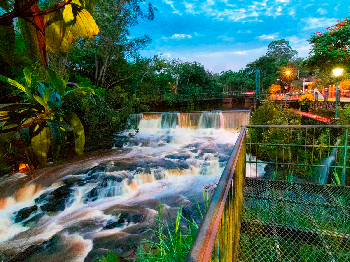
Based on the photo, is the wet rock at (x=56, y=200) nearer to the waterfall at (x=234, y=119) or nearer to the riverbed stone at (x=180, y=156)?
the riverbed stone at (x=180, y=156)

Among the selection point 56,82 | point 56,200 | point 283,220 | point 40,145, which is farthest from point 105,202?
point 56,82

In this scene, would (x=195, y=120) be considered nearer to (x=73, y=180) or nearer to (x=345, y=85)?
(x=73, y=180)

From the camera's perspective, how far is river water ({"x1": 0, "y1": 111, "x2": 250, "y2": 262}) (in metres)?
5.19

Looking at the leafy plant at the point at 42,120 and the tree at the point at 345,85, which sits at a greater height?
the tree at the point at 345,85

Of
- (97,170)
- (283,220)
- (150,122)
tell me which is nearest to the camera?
(283,220)

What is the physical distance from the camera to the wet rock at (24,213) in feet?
20.4

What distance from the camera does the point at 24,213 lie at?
6.43 metres

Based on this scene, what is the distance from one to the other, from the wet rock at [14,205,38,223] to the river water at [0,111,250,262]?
0.03 m

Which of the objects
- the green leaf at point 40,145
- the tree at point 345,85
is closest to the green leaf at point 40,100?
the green leaf at point 40,145

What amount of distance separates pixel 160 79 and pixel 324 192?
85.9 feet

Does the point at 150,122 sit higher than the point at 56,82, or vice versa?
the point at 56,82

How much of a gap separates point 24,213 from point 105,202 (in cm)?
225

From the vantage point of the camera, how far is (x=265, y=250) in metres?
2.25

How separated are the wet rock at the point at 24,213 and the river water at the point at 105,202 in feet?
0.09
